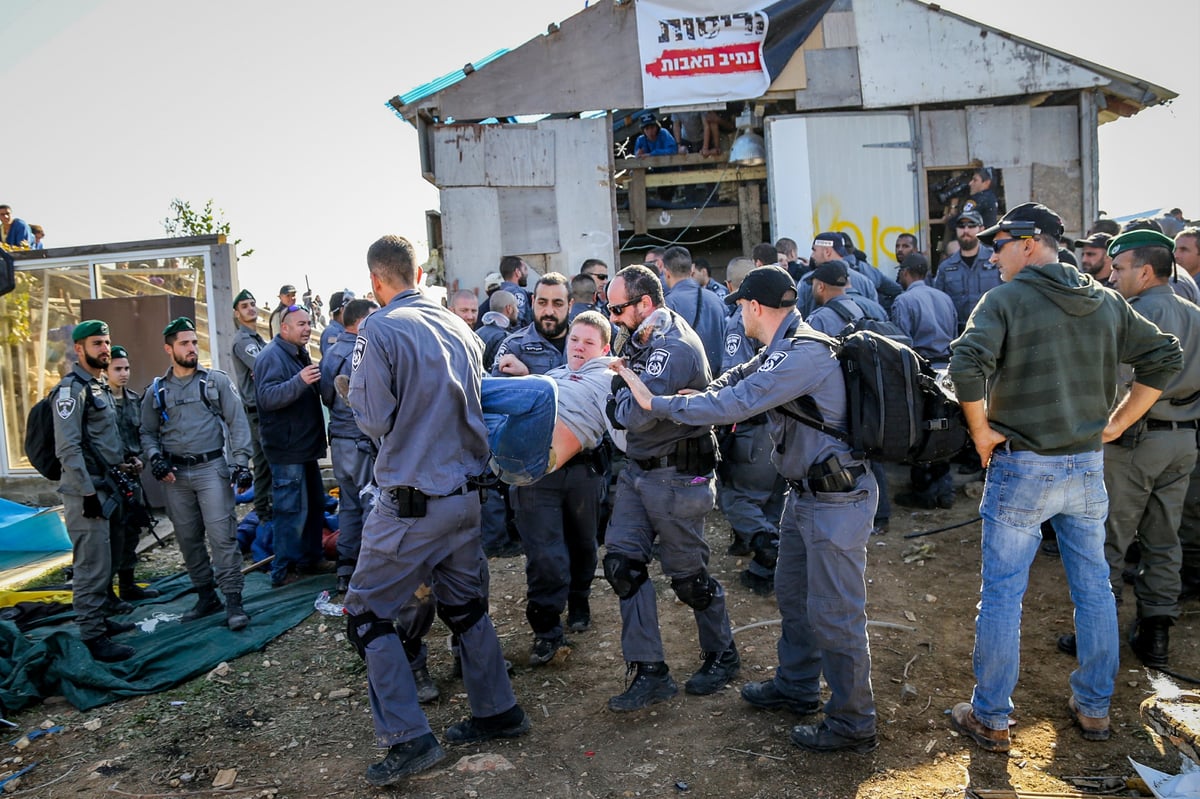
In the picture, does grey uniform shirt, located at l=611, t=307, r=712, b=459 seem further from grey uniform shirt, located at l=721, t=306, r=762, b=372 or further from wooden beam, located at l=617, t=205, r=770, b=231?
wooden beam, located at l=617, t=205, r=770, b=231

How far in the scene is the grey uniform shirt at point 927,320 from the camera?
7547mm

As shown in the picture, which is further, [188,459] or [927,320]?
[927,320]

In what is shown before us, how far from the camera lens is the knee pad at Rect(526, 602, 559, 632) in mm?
5109

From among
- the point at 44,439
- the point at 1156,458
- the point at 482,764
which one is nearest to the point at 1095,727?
the point at 1156,458

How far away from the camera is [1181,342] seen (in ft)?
15.1

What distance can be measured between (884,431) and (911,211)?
8101 mm

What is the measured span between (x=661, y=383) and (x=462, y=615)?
146 centimetres

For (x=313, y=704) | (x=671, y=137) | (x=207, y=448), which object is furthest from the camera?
(x=671, y=137)

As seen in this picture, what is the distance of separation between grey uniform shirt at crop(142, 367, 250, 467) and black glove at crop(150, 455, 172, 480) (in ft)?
0.18

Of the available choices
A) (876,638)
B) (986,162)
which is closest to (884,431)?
(876,638)

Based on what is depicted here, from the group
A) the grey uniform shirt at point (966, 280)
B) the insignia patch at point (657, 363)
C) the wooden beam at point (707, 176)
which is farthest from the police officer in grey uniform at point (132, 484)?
the grey uniform shirt at point (966, 280)

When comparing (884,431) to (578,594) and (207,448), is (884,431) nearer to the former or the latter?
(578,594)

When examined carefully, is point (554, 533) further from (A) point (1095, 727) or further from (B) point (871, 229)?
(B) point (871, 229)

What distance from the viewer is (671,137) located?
11.6 meters
